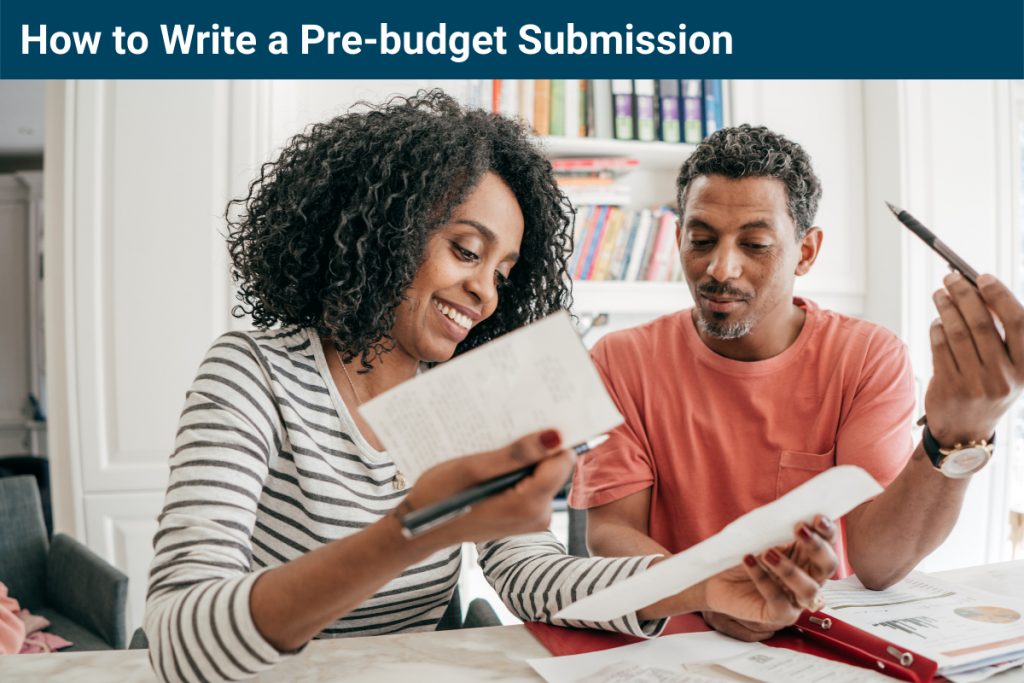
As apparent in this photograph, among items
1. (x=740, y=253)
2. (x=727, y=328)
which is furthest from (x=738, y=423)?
(x=740, y=253)

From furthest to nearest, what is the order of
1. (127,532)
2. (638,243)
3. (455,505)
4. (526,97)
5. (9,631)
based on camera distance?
(638,243) < (526,97) < (127,532) < (9,631) < (455,505)

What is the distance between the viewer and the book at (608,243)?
2.27 metres

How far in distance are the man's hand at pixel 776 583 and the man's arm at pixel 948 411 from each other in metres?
0.29

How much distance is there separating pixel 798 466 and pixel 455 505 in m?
0.87

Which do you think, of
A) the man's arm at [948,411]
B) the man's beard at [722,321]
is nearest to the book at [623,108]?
the man's beard at [722,321]

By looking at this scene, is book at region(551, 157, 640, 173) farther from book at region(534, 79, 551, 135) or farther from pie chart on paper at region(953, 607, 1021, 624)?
pie chart on paper at region(953, 607, 1021, 624)

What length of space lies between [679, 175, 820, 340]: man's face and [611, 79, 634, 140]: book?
1.04 meters

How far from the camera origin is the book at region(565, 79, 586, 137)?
2.22 metres

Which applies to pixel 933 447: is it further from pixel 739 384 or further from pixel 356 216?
pixel 356 216

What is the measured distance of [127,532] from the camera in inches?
79.3

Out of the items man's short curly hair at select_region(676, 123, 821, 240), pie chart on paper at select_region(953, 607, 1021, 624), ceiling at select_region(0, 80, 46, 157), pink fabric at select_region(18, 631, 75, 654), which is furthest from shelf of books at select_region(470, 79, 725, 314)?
ceiling at select_region(0, 80, 46, 157)

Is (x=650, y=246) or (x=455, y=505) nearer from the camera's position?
(x=455, y=505)
